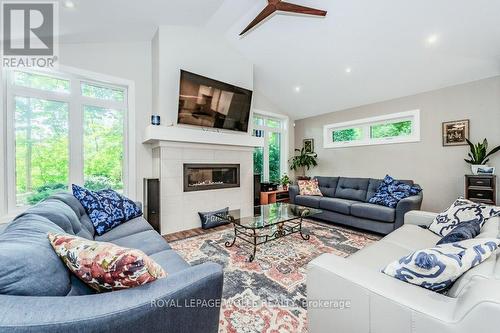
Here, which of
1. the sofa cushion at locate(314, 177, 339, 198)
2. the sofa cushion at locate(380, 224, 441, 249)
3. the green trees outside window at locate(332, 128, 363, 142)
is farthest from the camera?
the green trees outside window at locate(332, 128, 363, 142)

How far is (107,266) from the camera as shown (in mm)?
833

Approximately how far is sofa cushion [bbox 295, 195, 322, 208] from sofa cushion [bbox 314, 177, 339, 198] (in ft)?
1.68

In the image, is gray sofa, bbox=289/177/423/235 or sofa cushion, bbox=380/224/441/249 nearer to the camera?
sofa cushion, bbox=380/224/441/249

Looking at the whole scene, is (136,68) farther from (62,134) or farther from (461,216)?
(461,216)

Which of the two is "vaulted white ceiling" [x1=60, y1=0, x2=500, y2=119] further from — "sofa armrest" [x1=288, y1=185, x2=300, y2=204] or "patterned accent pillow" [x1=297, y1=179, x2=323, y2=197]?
"sofa armrest" [x1=288, y1=185, x2=300, y2=204]

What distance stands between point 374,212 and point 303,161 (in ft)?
8.36

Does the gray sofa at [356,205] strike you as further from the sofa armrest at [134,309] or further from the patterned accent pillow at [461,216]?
the sofa armrest at [134,309]

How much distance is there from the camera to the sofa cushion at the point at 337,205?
356cm

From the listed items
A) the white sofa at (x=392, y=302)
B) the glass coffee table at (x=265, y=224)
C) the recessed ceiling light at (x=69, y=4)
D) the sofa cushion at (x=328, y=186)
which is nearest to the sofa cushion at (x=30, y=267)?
the white sofa at (x=392, y=302)

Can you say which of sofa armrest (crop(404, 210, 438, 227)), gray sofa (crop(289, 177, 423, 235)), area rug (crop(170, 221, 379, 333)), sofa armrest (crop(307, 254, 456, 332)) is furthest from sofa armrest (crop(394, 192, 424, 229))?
sofa armrest (crop(307, 254, 456, 332))

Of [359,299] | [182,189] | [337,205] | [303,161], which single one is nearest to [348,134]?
[303,161]

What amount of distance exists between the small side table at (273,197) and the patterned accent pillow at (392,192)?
199cm

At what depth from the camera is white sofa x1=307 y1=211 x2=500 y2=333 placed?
0.73m

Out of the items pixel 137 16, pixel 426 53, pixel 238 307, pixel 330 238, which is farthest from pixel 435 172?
pixel 137 16
